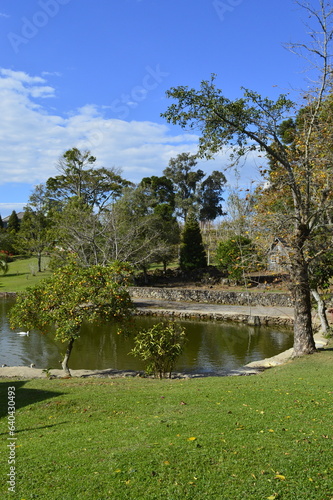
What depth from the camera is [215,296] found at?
97.6ft

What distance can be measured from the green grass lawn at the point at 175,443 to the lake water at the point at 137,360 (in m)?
6.32

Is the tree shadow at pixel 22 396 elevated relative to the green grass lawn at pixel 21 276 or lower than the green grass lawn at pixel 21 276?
lower

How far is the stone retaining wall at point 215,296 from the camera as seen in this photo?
27.2m

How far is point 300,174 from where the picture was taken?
1220 centimetres

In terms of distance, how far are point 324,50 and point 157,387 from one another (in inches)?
392

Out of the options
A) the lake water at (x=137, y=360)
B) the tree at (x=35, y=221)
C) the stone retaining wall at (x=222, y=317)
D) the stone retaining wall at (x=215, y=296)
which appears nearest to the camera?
the lake water at (x=137, y=360)

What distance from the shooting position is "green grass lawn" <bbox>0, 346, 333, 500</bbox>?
4164mm

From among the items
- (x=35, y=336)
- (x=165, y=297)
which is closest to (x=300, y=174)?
(x=35, y=336)

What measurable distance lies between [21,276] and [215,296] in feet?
77.4

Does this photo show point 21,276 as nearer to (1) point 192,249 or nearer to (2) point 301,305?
(1) point 192,249

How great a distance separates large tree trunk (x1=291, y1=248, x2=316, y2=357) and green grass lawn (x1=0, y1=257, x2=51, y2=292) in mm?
28479

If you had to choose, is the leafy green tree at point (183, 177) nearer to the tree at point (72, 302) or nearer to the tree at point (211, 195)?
the tree at point (211, 195)

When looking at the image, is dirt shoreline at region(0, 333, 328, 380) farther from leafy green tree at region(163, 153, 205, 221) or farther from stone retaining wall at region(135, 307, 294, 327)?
leafy green tree at region(163, 153, 205, 221)

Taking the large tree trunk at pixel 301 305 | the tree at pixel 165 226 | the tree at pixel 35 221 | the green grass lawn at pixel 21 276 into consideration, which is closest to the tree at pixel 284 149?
the large tree trunk at pixel 301 305
